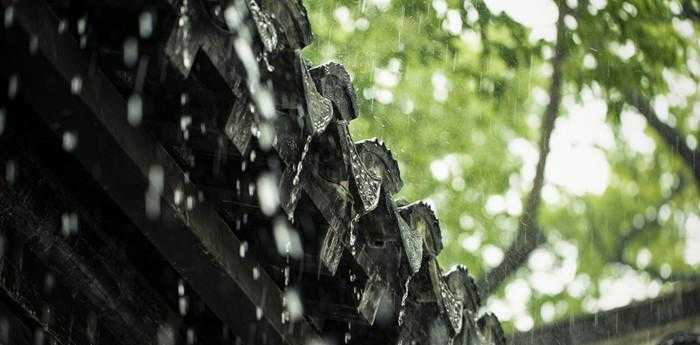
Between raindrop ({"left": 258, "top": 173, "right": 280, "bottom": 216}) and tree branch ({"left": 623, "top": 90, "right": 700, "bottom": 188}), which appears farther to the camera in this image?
tree branch ({"left": 623, "top": 90, "right": 700, "bottom": 188})

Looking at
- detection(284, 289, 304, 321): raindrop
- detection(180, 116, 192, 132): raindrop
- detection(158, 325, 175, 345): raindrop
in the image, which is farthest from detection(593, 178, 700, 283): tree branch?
detection(180, 116, 192, 132): raindrop

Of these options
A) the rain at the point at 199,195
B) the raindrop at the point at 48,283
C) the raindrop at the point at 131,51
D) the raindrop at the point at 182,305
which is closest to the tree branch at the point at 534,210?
the rain at the point at 199,195

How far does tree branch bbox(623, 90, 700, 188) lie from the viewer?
12461 millimetres

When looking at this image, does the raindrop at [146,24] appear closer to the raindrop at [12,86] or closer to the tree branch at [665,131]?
the raindrop at [12,86]

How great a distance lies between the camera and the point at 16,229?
3631 mm

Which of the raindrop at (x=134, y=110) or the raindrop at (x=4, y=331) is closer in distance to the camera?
the raindrop at (x=134, y=110)

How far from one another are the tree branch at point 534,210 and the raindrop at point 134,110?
878 centimetres

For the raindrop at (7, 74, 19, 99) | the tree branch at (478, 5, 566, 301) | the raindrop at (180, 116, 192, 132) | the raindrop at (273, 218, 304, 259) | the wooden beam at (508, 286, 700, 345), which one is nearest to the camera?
the raindrop at (7, 74, 19, 99)

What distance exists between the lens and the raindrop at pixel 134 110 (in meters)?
3.42

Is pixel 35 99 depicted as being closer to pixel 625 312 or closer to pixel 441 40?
pixel 625 312

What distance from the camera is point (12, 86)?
3395 millimetres

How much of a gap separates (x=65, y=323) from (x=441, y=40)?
31.3ft

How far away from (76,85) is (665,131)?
10.4m

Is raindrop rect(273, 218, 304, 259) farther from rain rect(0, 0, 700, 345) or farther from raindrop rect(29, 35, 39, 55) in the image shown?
raindrop rect(29, 35, 39, 55)
